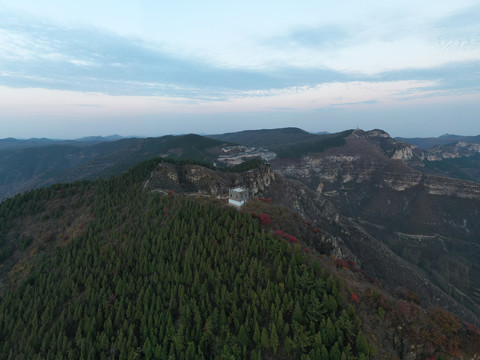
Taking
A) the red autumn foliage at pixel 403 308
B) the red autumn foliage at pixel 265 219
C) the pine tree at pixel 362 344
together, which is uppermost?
the red autumn foliage at pixel 265 219

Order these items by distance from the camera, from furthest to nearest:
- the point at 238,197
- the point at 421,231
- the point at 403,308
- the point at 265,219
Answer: the point at 421,231, the point at 238,197, the point at 265,219, the point at 403,308

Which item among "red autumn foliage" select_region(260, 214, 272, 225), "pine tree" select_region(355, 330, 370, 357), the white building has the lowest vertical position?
"pine tree" select_region(355, 330, 370, 357)

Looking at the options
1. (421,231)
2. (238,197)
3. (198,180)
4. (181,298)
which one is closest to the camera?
(181,298)

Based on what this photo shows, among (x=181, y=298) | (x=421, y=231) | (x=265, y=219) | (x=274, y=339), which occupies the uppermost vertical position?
(x=265, y=219)

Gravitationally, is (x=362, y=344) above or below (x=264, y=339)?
above

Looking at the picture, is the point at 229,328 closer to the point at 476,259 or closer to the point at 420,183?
the point at 476,259

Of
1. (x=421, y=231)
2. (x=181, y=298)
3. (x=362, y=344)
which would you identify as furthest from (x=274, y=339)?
(x=421, y=231)

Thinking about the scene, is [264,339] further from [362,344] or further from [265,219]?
[265,219]

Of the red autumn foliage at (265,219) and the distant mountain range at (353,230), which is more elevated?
the red autumn foliage at (265,219)

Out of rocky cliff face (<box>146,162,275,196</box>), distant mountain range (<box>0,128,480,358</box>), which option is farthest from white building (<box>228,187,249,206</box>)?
rocky cliff face (<box>146,162,275,196</box>)

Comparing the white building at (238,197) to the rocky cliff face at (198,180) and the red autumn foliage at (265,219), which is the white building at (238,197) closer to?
the red autumn foliage at (265,219)

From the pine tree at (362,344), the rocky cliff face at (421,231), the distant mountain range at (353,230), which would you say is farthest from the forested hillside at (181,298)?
the rocky cliff face at (421,231)

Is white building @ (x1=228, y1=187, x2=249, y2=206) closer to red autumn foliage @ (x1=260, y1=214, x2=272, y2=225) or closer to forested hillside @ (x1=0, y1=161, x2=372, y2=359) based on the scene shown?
forested hillside @ (x1=0, y1=161, x2=372, y2=359)
